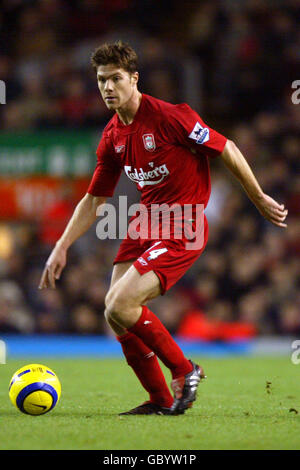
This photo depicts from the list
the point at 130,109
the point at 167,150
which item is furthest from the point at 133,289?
the point at 130,109

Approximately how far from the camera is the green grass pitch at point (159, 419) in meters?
4.04

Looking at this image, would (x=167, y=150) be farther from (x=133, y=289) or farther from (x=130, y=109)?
(x=133, y=289)

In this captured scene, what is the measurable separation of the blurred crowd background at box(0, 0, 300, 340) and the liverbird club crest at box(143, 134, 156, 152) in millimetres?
6045

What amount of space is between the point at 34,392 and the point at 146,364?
2.32 ft

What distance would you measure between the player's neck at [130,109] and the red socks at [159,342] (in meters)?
1.17

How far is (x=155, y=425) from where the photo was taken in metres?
4.54

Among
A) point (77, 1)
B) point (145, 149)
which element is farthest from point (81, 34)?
point (145, 149)

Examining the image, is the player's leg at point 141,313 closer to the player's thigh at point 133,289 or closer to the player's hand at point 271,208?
the player's thigh at point 133,289

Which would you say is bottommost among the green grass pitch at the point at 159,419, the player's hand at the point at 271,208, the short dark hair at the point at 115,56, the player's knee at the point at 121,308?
the green grass pitch at the point at 159,419

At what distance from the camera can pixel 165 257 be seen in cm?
488

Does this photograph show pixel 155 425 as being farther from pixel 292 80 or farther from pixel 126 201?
pixel 292 80

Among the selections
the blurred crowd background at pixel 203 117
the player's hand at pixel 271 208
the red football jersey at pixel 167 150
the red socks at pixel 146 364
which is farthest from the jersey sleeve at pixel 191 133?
the blurred crowd background at pixel 203 117

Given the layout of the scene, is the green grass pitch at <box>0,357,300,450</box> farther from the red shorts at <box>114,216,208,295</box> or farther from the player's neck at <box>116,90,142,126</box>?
the player's neck at <box>116,90,142,126</box>

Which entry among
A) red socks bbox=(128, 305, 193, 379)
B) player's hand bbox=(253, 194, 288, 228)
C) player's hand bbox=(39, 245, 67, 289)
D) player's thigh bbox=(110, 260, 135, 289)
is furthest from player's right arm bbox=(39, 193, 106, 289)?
player's hand bbox=(253, 194, 288, 228)
